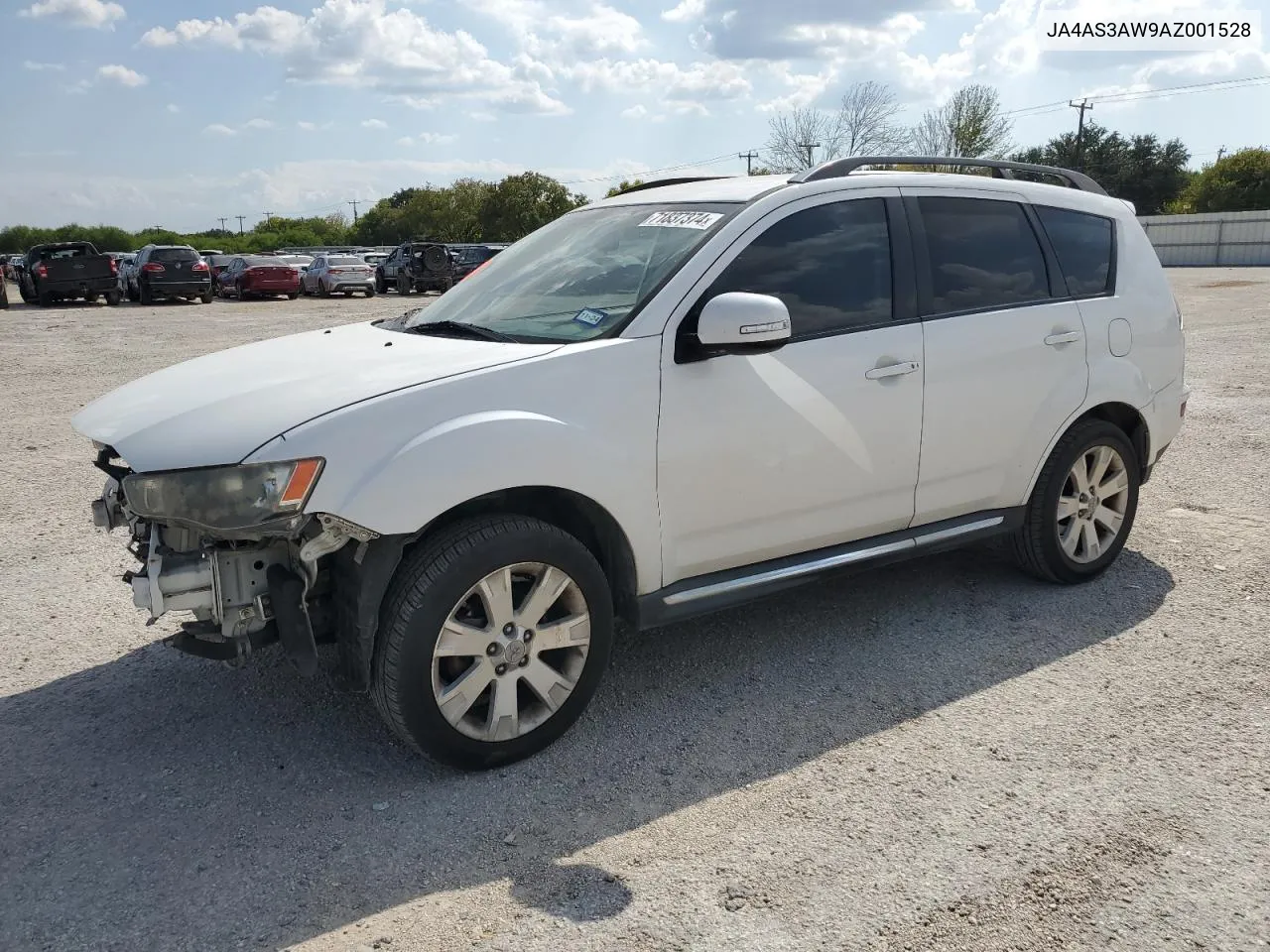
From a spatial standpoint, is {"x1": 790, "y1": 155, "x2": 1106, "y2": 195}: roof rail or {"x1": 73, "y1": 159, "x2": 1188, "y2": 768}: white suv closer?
{"x1": 73, "y1": 159, "x2": 1188, "y2": 768}: white suv

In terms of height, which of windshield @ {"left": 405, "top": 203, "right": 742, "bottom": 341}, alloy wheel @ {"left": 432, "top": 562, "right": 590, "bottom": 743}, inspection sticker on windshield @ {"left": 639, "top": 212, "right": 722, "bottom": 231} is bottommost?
alloy wheel @ {"left": 432, "top": 562, "right": 590, "bottom": 743}

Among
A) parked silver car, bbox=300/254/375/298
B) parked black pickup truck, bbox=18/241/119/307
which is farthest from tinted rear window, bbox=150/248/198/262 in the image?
parked silver car, bbox=300/254/375/298

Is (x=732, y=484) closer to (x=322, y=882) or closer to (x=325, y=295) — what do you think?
(x=322, y=882)

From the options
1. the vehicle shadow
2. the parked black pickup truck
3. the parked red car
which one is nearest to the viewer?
the vehicle shadow

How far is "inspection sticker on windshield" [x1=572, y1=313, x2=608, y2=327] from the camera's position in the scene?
3.68 m

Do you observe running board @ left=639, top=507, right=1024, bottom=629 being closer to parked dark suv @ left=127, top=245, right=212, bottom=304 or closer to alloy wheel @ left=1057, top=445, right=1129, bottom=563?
alloy wheel @ left=1057, top=445, right=1129, bottom=563

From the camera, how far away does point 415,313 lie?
4.57m

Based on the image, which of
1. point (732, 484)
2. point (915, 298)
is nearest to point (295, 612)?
point (732, 484)

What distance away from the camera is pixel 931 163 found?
14.6 feet

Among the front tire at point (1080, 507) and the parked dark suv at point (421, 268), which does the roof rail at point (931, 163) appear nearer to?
the front tire at point (1080, 507)

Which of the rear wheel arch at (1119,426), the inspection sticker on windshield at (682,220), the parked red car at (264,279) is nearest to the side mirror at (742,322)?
the inspection sticker on windshield at (682,220)

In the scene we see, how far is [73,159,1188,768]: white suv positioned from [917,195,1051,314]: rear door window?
0.01 m

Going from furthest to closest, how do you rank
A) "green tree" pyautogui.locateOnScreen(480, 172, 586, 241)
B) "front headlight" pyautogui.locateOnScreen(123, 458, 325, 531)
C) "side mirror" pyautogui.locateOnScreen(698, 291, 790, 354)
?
"green tree" pyautogui.locateOnScreen(480, 172, 586, 241) < "side mirror" pyautogui.locateOnScreen(698, 291, 790, 354) < "front headlight" pyautogui.locateOnScreen(123, 458, 325, 531)

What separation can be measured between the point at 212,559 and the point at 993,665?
2940 millimetres
